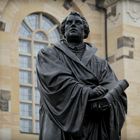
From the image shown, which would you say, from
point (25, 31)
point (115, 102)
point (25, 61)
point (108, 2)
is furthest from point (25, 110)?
point (115, 102)

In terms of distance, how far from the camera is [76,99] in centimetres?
542

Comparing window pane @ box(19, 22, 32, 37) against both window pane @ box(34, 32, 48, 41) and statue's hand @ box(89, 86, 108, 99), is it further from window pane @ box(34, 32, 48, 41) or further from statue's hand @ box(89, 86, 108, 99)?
statue's hand @ box(89, 86, 108, 99)

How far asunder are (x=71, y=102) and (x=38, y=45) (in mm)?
15126

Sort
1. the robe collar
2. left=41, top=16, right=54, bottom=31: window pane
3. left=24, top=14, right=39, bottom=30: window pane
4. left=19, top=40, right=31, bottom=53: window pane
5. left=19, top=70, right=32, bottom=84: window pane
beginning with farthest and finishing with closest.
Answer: left=41, top=16, right=54, bottom=31: window pane, left=24, top=14, right=39, bottom=30: window pane, left=19, top=40, right=31, bottom=53: window pane, left=19, top=70, right=32, bottom=84: window pane, the robe collar

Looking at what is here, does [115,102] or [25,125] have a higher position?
A: [25,125]

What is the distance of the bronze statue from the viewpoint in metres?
5.40

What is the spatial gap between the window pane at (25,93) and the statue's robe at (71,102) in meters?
14.3

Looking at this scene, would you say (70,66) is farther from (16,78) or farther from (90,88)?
(16,78)

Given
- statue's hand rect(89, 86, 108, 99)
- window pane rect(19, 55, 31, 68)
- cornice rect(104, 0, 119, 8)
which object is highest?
cornice rect(104, 0, 119, 8)

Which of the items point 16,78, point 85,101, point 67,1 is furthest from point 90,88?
point 67,1

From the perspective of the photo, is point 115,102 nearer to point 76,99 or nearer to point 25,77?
point 76,99

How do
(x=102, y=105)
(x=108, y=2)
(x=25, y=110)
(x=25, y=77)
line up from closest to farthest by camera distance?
1. (x=102, y=105)
2. (x=25, y=110)
3. (x=25, y=77)
4. (x=108, y=2)

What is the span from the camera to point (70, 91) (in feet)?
17.9

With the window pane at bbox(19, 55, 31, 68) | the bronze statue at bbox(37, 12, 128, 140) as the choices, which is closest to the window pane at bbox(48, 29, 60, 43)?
the window pane at bbox(19, 55, 31, 68)
